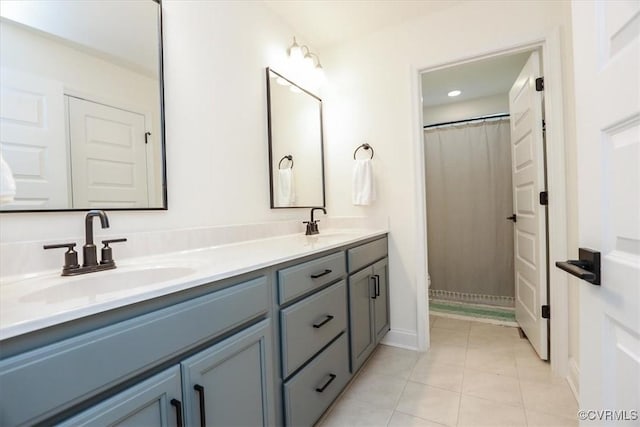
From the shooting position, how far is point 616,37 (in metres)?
0.57

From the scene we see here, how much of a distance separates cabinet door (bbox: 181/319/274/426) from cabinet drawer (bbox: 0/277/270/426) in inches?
2.7

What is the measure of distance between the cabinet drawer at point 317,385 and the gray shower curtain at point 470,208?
6.80 feet

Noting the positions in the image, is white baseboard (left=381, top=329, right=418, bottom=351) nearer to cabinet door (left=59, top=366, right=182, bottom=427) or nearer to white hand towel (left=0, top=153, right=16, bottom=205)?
cabinet door (left=59, top=366, right=182, bottom=427)

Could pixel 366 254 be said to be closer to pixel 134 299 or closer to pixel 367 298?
pixel 367 298

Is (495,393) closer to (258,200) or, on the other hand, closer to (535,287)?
(535,287)

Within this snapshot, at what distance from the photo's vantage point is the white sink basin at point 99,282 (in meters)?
0.81

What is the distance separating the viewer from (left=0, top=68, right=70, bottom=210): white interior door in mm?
928

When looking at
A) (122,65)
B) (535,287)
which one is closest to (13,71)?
(122,65)

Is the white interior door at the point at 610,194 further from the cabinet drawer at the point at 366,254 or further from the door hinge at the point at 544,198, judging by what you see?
the door hinge at the point at 544,198

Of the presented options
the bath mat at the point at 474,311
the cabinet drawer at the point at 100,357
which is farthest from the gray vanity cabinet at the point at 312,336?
the bath mat at the point at 474,311

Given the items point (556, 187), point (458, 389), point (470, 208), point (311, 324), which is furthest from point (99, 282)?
point (470, 208)

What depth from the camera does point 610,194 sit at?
589 mm

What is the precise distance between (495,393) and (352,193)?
59.4 inches

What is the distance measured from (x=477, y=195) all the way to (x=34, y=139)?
3321 millimetres
